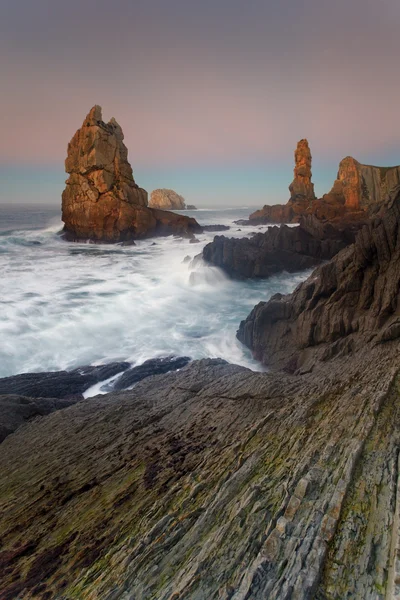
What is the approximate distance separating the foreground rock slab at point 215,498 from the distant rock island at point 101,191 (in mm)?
47927

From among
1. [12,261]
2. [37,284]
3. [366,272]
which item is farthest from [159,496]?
[12,261]

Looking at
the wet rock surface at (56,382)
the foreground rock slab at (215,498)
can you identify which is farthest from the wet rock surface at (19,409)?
the wet rock surface at (56,382)

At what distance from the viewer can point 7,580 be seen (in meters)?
3.43

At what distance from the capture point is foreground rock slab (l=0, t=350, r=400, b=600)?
2924mm

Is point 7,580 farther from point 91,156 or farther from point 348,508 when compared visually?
point 91,156

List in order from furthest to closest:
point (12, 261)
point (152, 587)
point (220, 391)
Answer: point (12, 261) < point (220, 391) < point (152, 587)

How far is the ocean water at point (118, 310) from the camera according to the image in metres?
13.9

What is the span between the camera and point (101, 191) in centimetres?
5072

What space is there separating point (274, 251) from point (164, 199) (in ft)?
358

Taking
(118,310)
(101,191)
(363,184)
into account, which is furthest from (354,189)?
(118,310)

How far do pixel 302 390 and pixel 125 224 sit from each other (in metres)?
49.3

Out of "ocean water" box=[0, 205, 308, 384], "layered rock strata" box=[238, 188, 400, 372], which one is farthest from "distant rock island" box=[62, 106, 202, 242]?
"layered rock strata" box=[238, 188, 400, 372]

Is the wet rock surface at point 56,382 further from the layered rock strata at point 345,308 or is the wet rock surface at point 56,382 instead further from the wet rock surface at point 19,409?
the layered rock strata at point 345,308

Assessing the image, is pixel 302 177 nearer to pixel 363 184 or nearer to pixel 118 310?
pixel 363 184
